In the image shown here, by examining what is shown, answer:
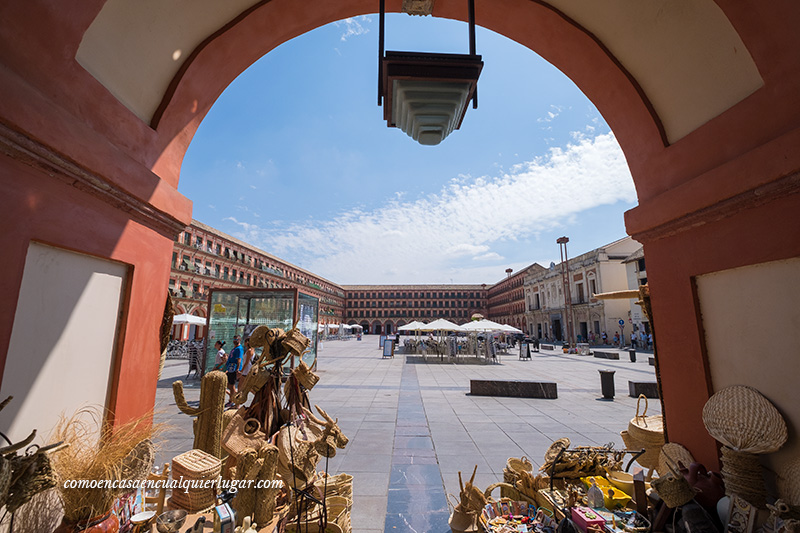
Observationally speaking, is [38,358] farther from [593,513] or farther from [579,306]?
[579,306]

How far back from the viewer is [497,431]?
553 cm

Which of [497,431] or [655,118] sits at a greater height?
[655,118]

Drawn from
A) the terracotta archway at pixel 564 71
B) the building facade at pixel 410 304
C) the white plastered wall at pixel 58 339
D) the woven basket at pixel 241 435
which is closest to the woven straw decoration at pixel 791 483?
the terracotta archway at pixel 564 71

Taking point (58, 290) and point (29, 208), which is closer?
point (29, 208)

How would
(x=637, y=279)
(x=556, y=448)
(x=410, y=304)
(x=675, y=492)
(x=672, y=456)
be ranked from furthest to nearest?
1. (x=410, y=304)
2. (x=637, y=279)
3. (x=556, y=448)
4. (x=672, y=456)
5. (x=675, y=492)

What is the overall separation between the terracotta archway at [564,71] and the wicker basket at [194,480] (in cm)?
71

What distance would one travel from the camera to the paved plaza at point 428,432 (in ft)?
10.9

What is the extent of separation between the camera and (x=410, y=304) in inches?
2692

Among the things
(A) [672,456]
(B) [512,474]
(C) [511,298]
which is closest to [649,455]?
(A) [672,456]

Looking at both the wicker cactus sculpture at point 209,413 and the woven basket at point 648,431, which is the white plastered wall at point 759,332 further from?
the wicker cactus sculpture at point 209,413

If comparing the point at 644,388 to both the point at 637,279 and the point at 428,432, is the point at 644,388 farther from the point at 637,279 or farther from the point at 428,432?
the point at 637,279

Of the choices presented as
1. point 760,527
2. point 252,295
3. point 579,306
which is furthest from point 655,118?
point 579,306

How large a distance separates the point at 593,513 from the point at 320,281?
183 feet

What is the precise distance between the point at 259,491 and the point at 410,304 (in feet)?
219
